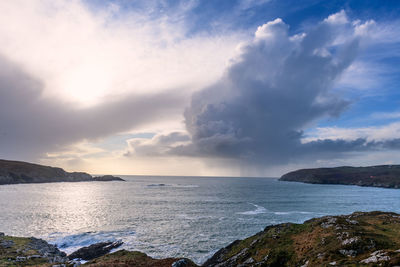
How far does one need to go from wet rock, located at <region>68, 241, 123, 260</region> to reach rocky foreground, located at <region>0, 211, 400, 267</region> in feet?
0.64

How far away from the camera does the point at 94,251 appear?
48.5 metres

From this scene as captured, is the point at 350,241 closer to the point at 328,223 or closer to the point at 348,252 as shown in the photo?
the point at 348,252

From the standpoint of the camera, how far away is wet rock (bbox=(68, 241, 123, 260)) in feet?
153

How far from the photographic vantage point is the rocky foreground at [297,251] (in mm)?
27223

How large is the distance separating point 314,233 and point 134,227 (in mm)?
51932

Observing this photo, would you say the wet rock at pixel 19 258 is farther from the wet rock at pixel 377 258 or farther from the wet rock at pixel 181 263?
the wet rock at pixel 377 258

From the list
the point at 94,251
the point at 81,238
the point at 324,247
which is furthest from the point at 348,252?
the point at 81,238

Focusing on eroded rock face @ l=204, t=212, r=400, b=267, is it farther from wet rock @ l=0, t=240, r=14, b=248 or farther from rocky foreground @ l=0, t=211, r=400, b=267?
wet rock @ l=0, t=240, r=14, b=248

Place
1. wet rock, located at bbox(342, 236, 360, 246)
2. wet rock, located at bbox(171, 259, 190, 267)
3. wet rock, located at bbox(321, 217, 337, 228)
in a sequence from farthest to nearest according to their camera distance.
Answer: wet rock, located at bbox(321, 217, 337, 228) → wet rock, located at bbox(171, 259, 190, 267) → wet rock, located at bbox(342, 236, 360, 246)

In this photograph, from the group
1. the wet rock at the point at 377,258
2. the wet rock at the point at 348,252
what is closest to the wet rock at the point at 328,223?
the wet rock at the point at 348,252

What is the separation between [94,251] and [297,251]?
41.1 metres

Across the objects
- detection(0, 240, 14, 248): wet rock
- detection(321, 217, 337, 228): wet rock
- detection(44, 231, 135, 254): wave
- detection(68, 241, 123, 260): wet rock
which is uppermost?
detection(321, 217, 337, 228): wet rock

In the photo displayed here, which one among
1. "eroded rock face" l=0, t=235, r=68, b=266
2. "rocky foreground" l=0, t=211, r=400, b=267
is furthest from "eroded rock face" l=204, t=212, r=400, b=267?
"eroded rock face" l=0, t=235, r=68, b=266

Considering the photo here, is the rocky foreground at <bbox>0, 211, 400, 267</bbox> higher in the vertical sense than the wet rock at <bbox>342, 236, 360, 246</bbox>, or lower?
lower
